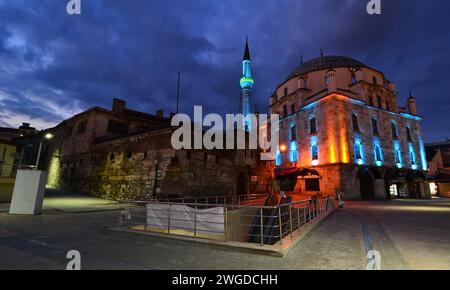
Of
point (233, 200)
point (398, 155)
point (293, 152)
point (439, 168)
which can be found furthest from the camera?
point (439, 168)

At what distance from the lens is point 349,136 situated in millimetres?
26359

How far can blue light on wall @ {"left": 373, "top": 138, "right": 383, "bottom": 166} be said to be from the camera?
91.2ft

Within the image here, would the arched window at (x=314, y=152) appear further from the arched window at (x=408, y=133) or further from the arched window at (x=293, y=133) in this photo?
the arched window at (x=408, y=133)

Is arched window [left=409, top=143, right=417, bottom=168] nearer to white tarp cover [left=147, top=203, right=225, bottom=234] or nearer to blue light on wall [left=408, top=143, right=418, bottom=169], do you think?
blue light on wall [left=408, top=143, right=418, bottom=169]

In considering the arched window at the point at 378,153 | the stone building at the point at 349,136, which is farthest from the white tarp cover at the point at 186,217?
the arched window at the point at 378,153

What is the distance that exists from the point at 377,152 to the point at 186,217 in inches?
1190

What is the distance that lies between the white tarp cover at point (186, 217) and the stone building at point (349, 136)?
21318mm

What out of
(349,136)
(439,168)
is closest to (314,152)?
(349,136)

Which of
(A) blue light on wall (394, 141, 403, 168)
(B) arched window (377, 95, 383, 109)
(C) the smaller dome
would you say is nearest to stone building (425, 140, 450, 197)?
(A) blue light on wall (394, 141, 403, 168)

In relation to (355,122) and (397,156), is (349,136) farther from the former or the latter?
(397,156)
